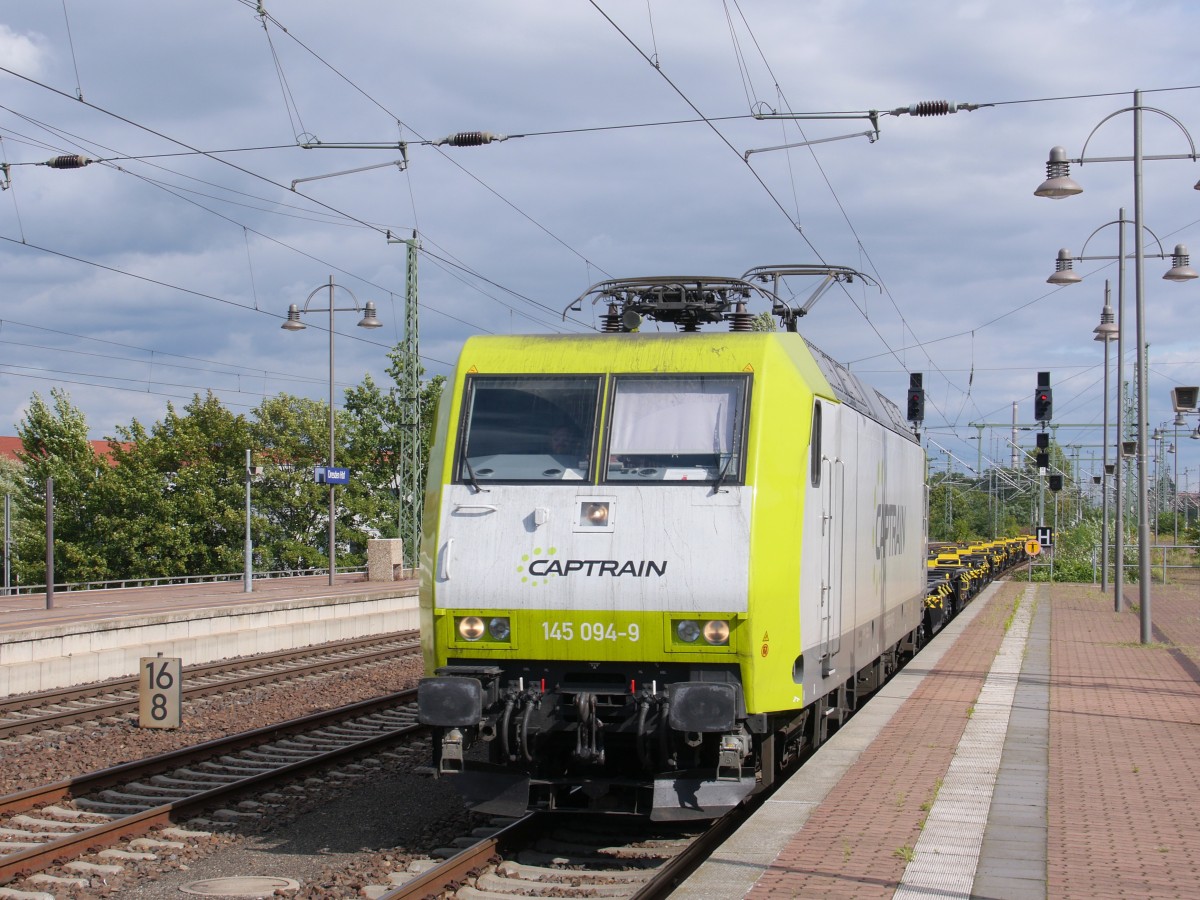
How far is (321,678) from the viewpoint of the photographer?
18.3 m

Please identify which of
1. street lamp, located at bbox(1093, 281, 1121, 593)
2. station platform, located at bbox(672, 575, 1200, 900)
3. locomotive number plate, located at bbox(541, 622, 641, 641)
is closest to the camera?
station platform, located at bbox(672, 575, 1200, 900)

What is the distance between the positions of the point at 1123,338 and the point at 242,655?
16.7m

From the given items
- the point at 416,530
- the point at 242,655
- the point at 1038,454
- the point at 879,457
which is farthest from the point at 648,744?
the point at 416,530

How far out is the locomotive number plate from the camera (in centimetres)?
799

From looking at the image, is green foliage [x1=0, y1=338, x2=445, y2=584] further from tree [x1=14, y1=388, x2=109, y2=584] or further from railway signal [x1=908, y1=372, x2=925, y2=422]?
railway signal [x1=908, y1=372, x2=925, y2=422]

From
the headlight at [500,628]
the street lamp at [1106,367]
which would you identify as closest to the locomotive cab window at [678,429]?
the headlight at [500,628]

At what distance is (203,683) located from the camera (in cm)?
1745

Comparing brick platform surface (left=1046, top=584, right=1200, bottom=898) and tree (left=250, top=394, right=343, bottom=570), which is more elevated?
tree (left=250, top=394, right=343, bottom=570)

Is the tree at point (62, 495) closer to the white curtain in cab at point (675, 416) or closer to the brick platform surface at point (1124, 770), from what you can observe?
the brick platform surface at point (1124, 770)

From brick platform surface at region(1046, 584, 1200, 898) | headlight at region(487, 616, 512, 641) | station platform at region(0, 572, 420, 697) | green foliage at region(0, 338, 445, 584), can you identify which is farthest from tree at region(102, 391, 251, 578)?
headlight at region(487, 616, 512, 641)

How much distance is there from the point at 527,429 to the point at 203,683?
1038 centimetres

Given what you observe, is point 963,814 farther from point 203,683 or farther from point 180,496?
point 180,496

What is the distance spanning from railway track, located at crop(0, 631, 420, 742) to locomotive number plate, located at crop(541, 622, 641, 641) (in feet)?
24.9

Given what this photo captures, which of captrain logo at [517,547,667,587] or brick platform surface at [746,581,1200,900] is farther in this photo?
captrain logo at [517,547,667,587]
